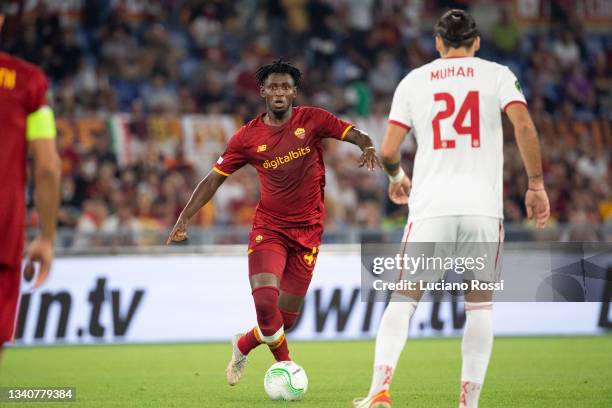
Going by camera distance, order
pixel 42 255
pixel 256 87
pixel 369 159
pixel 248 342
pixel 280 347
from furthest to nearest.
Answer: pixel 256 87 → pixel 248 342 → pixel 280 347 → pixel 369 159 → pixel 42 255

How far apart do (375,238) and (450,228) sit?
8151 millimetres

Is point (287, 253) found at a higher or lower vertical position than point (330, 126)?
lower

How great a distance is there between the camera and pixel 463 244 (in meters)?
6.51

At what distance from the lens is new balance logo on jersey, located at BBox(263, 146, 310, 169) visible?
8.72 m

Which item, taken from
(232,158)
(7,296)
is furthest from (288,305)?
(7,296)

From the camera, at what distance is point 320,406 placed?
7.91 m

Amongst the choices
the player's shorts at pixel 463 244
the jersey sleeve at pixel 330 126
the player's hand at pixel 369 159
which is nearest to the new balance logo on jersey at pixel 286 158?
the jersey sleeve at pixel 330 126

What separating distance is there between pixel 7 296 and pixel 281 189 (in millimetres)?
3870

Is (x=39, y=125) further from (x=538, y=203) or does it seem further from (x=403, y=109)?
(x=538, y=203)

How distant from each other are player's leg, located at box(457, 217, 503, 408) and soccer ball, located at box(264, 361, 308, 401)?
212cm

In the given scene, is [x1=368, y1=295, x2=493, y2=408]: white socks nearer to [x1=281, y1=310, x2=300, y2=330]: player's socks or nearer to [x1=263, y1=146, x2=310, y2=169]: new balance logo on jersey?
[x1=263, y1=146, x2=310, y2=169]: new balance logo on jersey

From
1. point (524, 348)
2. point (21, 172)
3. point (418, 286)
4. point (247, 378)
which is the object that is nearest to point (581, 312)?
point (524, 348)

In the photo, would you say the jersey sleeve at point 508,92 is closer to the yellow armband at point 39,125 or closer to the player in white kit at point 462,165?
the player in white kit at point 462,165

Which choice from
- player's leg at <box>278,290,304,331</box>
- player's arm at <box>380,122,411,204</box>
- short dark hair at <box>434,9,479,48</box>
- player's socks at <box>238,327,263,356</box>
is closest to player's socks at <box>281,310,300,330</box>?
player's leg at <box>278,290,304,331</box>
